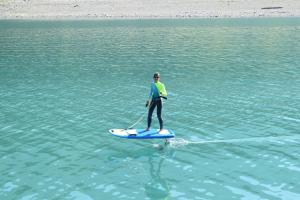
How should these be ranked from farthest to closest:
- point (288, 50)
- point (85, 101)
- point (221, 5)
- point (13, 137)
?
point (221, 5) < point (288, 50) < point (85, 101) < point (13, 137)

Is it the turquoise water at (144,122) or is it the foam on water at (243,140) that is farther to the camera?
the foam on water at (243,140)

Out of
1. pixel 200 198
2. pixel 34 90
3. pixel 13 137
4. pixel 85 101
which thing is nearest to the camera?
pixel 200 198

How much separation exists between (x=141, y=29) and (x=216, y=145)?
7711 centimetres

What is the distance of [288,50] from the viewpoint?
67.5 metres

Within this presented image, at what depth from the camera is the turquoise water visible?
21.5m

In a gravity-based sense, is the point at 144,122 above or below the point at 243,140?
below

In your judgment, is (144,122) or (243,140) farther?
(144,122)

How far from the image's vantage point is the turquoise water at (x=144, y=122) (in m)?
21.5

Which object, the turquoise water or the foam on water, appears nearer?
the turquoise water

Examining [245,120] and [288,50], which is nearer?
[245,120]

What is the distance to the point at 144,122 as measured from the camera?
106 ft

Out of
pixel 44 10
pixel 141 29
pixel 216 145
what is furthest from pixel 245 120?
pixel 44 10

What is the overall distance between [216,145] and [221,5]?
113 meters

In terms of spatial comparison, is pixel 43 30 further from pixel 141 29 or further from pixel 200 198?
pixel 200 198
